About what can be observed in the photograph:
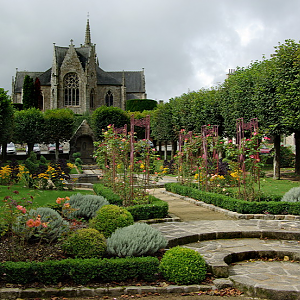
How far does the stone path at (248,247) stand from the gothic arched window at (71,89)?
51.7 m

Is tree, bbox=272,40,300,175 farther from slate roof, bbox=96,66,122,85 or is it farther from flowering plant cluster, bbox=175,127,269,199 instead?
slate roof, bbox=96,66,122,85

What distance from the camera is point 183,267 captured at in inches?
210

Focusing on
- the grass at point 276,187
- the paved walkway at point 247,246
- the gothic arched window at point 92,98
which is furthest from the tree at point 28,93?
the paved walkway at point 247,246

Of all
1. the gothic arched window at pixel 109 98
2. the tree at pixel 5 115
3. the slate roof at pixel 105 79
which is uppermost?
the slate roof at pixel 105 79

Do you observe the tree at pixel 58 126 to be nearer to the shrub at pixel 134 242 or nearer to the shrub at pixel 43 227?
the shrub at pixel 43 227

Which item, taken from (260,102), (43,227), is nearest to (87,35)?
(260,102)

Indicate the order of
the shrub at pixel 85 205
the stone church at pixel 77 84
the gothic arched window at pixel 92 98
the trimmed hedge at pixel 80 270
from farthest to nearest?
the gothic arched window at pixel 92 98, the stone church at pixel 77 84, the shrub at pixel 85 205, the trimmed hedge at pixel 80 270

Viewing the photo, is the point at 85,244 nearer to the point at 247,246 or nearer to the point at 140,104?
the point at 247,246

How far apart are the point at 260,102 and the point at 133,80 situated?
52.7m

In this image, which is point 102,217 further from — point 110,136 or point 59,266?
point 110,136

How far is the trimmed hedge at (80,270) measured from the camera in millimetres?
5129

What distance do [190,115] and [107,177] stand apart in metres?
17.0

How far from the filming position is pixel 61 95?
193ft

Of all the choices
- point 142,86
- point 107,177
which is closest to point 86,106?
point 142,86
